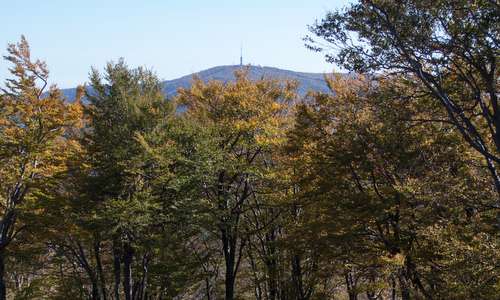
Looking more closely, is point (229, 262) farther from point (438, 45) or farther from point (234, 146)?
point (438, 45)

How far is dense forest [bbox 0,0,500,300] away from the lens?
10.9 meters

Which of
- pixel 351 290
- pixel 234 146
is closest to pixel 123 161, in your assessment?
pixel 234 146

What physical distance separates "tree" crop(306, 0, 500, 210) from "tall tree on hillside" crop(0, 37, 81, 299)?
49.7 ft

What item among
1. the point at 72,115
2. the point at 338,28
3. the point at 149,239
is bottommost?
the point at 149,239

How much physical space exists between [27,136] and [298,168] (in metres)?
12.4

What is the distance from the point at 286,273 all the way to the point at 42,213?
39.9ft

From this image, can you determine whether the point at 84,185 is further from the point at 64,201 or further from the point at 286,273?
the point at 286,273

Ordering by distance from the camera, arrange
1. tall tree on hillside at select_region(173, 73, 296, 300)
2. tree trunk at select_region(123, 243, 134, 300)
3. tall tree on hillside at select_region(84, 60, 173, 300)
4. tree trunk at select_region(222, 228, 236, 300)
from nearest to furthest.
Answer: tall tree on hillside at select_region(84, 60, 173, 300) → tree trunk at select_region(123, 243, 134, 300) → tall tree on hillside at select_region(173, 73, 296, 300) → tree trunk at select_region(222, 228, 236, 300)

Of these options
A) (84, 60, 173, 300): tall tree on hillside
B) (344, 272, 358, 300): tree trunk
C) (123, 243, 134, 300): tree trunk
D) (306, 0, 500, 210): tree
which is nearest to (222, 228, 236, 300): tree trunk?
(84, 60, 173, 300): tall tree on hillside

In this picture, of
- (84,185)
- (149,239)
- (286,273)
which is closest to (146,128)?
(84,185)

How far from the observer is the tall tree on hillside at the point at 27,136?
69.2 feet

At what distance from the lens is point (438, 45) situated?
1038 cm

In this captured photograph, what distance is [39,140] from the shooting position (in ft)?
71.3

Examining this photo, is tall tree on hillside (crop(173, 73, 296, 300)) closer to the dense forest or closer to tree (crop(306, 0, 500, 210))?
the dense forest
